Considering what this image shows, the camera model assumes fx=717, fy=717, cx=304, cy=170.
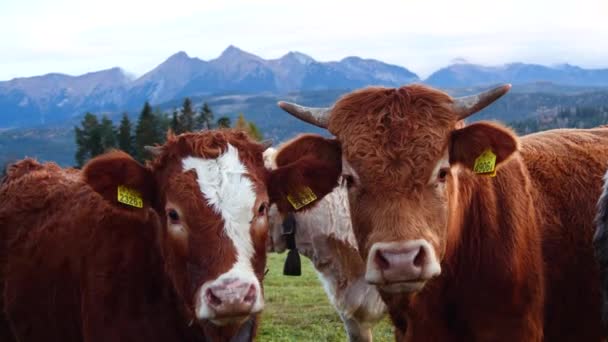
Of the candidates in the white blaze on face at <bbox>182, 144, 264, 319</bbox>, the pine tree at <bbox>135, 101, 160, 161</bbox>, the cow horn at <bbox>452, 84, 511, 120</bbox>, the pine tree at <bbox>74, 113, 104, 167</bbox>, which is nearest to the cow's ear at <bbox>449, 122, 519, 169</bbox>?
the cow horn at <bbox>452, 84, 511, 120</bbox>

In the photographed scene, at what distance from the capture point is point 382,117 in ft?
18.2

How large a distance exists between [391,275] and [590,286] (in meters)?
2.34

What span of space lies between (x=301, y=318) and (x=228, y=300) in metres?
8.83

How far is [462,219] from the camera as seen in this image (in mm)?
5957

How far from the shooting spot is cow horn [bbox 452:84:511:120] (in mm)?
5652

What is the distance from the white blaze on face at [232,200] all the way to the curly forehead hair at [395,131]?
0.88 meters

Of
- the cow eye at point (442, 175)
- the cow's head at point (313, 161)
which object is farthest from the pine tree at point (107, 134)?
the cow eye at point (442, 175)

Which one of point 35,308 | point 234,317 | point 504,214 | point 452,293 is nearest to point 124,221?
point 35,308

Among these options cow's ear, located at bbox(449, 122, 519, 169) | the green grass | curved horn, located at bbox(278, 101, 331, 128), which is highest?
curved horn, located at bbox(278, 101, 331, 128)

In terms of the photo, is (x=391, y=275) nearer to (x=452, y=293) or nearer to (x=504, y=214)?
(x=452, y=293)

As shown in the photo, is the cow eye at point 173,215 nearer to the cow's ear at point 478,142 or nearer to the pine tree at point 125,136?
the cow's ear at point 478,142

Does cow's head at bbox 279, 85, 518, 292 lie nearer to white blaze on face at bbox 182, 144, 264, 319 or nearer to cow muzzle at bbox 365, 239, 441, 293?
cow muzzle at bbox 365, 239, 441, 293

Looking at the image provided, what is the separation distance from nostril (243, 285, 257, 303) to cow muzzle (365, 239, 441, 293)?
81 cm

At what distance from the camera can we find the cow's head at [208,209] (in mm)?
4952
